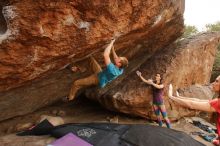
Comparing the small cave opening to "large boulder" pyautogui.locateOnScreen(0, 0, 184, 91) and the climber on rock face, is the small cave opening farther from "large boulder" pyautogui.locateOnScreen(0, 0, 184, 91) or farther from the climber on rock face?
the climber on rock face

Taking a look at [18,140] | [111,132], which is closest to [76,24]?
[111,132]

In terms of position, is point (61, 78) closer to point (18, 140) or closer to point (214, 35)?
point (18, 140)

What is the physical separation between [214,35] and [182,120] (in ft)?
11.4

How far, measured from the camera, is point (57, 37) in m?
6.12

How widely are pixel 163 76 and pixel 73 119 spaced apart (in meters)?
3.07

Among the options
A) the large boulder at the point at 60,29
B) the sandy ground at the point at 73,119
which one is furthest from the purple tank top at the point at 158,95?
the large boulder at the point at 60,29

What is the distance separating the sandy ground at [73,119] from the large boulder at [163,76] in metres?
0.34

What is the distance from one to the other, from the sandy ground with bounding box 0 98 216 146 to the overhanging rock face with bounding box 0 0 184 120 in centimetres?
35

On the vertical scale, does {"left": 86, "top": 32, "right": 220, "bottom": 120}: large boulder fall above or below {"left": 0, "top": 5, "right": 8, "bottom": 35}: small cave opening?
below

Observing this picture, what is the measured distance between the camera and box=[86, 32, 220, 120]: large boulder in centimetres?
916

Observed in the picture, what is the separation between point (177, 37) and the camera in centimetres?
1075

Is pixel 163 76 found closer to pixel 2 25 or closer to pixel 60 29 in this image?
pixel 60 29

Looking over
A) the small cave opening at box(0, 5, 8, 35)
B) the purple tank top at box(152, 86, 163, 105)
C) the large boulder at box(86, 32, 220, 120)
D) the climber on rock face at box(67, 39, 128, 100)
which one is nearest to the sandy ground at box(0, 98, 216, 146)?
the large boulder at box(86, 32, 220, 120)

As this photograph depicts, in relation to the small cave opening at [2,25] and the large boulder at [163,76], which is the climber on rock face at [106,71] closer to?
the large boulder at [163,76]
